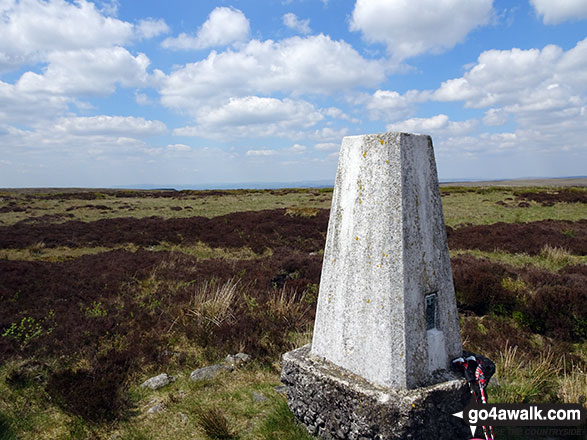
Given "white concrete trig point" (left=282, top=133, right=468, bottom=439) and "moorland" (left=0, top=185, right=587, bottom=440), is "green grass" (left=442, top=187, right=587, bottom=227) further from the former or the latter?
"white concrete trig point" (left=282, top=133, right=468, bottom=439)

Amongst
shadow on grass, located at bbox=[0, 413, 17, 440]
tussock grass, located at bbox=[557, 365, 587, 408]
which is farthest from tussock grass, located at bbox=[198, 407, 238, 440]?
tussock grass, located at bbox=[557, 365, 587, 408]

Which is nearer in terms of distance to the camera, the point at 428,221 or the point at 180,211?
the point at 428,221

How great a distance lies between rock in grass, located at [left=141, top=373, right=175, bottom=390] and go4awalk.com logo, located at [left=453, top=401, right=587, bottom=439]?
377 centimetres

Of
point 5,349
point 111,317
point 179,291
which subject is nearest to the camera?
point 5,349

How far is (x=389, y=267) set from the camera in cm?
278

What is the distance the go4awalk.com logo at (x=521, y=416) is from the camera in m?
Answer: 2.85

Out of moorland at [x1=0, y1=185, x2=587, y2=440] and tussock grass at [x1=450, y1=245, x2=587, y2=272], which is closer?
moorland at [x1=0, y1=185, x2=587, y2=440]

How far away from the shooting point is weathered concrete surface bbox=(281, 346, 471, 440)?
2.67m

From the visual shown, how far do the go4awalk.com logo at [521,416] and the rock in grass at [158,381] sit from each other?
3765mm

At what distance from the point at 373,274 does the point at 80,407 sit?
149 inches

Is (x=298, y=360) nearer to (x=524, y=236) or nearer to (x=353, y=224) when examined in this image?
(x=353, y=224)

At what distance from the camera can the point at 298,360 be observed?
3365mm

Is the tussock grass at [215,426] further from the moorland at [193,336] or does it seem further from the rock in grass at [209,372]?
the rock in grass at [209,372]

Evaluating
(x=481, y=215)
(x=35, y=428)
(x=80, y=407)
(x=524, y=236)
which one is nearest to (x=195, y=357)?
(x=80, y=407)
